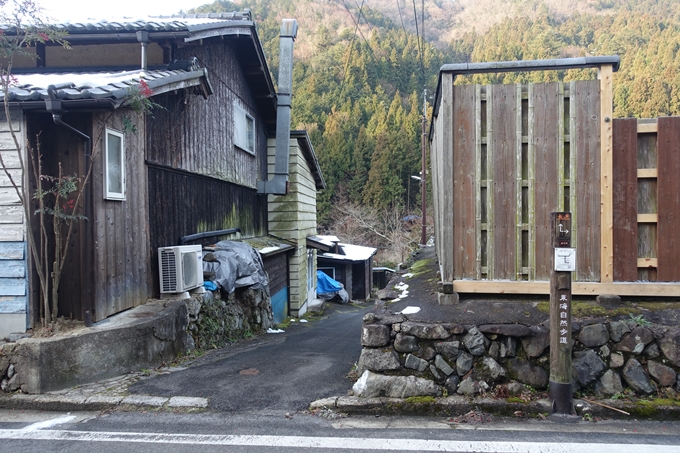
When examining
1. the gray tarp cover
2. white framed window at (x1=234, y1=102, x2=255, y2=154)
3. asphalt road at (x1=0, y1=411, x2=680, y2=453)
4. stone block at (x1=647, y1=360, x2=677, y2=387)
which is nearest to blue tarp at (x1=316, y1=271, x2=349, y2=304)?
white framed window at (x1=234, y1=102, x2=255, y2=154)

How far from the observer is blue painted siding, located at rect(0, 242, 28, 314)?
5.73 metres

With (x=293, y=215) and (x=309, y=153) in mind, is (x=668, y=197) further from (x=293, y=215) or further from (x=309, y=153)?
(x=309, y=153)

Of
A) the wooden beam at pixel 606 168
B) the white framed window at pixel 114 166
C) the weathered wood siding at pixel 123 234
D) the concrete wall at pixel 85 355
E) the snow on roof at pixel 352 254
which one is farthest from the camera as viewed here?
the snow on roof at pixel 352 254

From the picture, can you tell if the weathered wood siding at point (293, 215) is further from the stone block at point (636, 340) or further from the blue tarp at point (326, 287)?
Result: the stone block at point (636, 340)

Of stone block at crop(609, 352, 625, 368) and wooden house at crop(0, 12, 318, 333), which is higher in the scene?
wooden house at crop(0, 12, 318, 333)

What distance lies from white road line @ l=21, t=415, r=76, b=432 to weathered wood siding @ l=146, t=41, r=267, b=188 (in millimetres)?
4201

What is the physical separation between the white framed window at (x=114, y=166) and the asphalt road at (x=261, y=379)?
100 inches

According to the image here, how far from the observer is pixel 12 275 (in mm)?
5738

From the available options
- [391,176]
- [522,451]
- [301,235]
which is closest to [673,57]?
[391,176]

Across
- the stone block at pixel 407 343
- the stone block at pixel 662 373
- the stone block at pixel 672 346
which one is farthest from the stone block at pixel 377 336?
the stone block at pixel 672 346

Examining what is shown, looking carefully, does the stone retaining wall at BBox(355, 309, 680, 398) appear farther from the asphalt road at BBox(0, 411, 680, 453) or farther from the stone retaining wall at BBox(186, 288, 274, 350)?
the stone retaining wall at BBox(186, 288, 274, 350)

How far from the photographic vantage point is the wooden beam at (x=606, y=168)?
5.25 m

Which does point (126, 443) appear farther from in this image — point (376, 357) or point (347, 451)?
point (376, 357)

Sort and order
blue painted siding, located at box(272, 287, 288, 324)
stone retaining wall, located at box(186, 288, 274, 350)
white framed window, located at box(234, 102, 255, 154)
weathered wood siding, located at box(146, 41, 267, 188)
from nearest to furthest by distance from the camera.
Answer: stone retaining wall, located at box(186, 288, 274, 350)
weathered wood siding, located at box(146, 41, 267, 188)
white framed window, located at box(234, 102, 255, 154)
blue painted siding, located at box(272, 287, 288, 324)
